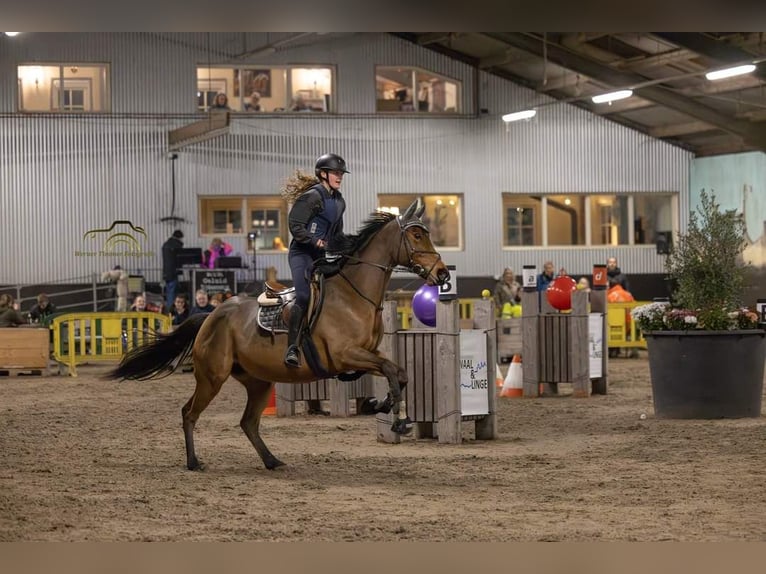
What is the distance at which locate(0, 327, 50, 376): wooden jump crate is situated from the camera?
834 inches

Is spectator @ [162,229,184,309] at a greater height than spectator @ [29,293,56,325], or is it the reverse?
spectator @ [162,229,184,309]

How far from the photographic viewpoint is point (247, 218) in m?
31.4

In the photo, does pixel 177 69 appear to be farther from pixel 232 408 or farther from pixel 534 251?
pixel 232 408

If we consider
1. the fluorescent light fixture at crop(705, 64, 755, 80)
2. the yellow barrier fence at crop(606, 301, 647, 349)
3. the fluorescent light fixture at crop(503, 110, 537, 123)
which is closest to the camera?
the fluorescent light fixture at crop(705, 64, 755, 80)

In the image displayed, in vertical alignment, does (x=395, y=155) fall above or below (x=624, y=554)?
above

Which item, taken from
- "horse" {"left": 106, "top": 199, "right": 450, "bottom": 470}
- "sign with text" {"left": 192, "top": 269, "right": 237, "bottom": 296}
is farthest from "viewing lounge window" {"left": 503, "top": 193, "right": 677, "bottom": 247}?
"horse" {"left": 106, "top": 199, "right": 450, "bottom": 470}

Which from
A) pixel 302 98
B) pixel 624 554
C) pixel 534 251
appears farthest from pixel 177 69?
pixel 624 554

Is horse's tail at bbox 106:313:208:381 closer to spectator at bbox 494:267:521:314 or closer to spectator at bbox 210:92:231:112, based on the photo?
spectator at bbox 494:267:521:314

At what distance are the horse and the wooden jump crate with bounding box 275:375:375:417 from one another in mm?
3692

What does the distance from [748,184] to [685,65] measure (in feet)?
17.2

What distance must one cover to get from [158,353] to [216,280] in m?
17.0

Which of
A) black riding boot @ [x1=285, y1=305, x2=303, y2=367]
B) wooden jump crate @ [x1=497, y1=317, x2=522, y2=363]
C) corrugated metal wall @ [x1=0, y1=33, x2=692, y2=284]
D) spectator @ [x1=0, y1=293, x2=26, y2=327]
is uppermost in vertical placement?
corrugated metal wall @ [x1=0, y1=33, x2=692, y2=284]

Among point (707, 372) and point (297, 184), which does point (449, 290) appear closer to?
point (297, 184)

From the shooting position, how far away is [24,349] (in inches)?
837
